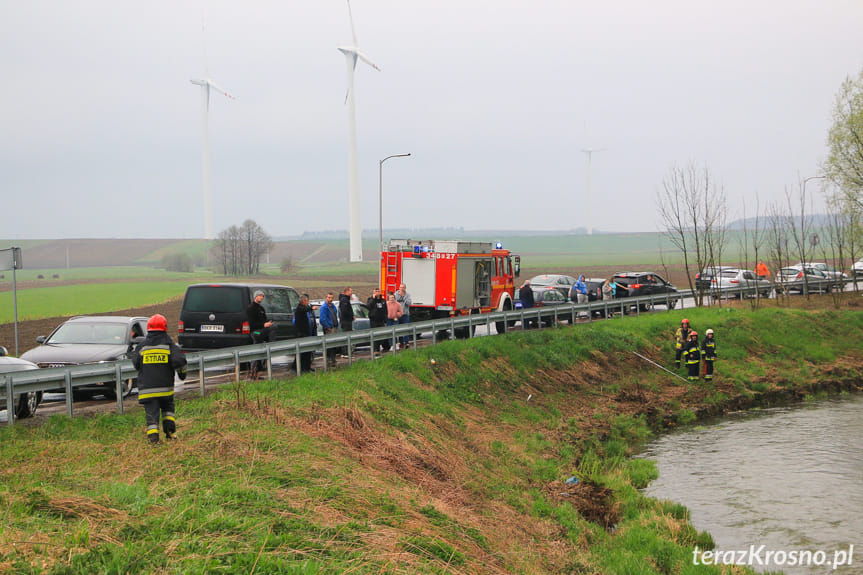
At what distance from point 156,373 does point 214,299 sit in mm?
8171

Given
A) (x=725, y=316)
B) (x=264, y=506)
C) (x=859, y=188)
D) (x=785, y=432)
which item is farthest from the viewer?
(x=859, y=188)

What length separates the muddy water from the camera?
40.2ft

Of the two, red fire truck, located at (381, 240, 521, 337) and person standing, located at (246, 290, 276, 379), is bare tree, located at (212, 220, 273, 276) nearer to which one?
red fire truck, located at (381, 240, 521, 337)

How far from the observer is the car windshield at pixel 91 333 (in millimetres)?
16578

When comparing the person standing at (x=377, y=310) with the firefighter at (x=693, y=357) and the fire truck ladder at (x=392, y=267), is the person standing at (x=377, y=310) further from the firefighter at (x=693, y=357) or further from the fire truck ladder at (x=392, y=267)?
the firefighter at (x=693, y=357)

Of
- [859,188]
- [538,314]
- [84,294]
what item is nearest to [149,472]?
[538,314]

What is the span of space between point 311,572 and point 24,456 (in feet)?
14.6

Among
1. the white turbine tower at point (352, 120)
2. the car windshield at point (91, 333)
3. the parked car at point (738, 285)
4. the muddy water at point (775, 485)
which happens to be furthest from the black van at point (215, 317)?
the white turbine tower at point (352, 120)

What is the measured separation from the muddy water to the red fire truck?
7880mm

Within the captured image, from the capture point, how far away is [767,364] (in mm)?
31234

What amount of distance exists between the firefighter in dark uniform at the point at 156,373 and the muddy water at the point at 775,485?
785 centimetres

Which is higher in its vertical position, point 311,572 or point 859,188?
point 859,188

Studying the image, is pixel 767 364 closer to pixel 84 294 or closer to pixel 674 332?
pixel 674 332

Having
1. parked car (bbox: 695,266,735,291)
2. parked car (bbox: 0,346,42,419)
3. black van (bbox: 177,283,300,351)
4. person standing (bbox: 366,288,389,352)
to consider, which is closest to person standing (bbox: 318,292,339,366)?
person standing (bbox: 366,288,389,352)
